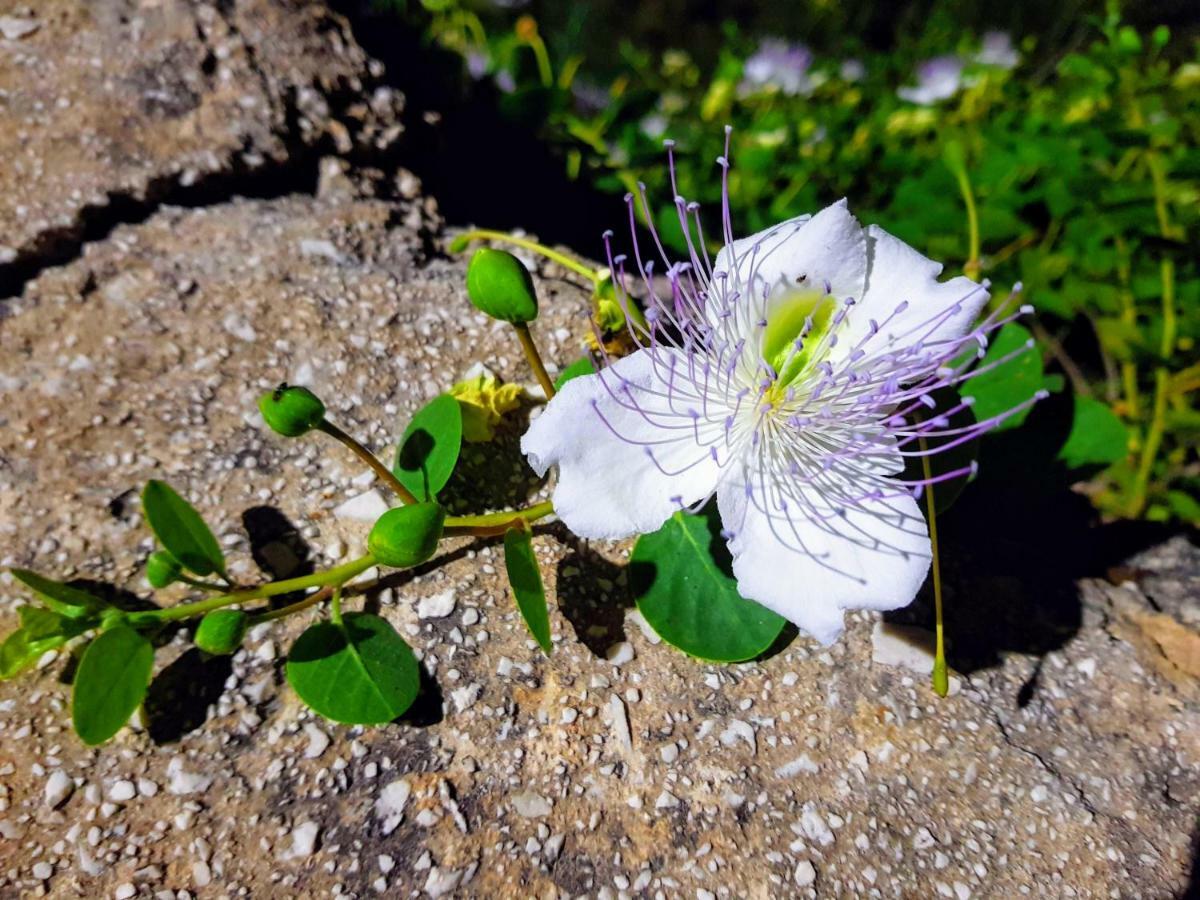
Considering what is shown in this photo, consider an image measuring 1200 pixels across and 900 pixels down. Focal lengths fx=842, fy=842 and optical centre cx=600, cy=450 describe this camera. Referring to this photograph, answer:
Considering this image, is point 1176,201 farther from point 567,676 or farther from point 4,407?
point 4,407

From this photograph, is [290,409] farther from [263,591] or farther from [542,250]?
[542,250]

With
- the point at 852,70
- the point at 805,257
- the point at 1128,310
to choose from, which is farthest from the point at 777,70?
the point at 805,257

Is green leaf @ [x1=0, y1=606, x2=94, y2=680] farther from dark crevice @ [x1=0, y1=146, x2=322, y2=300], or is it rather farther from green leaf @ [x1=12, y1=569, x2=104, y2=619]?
dark crevice @ [x1=0, y1=146, x2=322, y2=300]

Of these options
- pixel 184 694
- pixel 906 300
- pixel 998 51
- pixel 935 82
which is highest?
pixel 998 51

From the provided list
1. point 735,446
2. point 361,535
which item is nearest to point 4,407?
point 361,535

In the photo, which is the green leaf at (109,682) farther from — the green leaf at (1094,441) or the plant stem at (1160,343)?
the plant stem at (1160,343)

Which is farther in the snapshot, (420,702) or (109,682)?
(420,702)

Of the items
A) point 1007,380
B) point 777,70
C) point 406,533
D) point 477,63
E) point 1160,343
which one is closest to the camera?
point 406,533

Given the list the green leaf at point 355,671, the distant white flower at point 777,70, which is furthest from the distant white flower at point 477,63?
the green leaf at point 355,671
